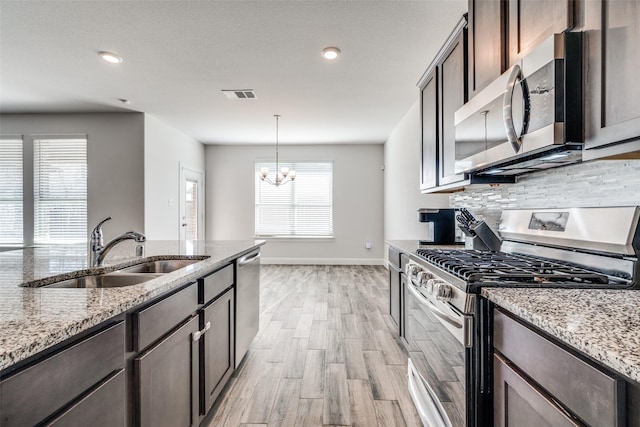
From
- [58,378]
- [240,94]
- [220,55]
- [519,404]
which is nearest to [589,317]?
[519,404]

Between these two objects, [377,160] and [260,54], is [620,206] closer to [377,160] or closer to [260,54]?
[260,54]

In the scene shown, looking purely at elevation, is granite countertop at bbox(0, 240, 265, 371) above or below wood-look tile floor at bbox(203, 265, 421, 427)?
above

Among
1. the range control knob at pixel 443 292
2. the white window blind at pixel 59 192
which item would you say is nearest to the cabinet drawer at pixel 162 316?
the range control knob at pixel 443 292

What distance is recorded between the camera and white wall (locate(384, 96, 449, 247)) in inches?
157

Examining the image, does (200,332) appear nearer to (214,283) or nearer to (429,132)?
(214,283)

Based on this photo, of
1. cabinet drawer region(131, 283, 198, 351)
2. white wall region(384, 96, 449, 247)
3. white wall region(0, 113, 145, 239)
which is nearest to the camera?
cabinet drawer region(131, 283, 198, 351)

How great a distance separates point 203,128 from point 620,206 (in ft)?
18.4

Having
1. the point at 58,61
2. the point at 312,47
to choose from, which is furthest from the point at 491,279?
the point at 58,61

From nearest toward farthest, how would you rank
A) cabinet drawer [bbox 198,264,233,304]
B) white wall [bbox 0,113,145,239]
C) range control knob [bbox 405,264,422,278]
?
cabinet drawer [bbox 198,264,233,304]
range control knob [bbox 405,264,422,278]
white wall [bbox 0,113,145,239]

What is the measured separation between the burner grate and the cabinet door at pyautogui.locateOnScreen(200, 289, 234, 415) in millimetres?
1212

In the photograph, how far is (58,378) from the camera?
2.49 feet

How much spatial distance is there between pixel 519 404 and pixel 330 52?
9.15ft

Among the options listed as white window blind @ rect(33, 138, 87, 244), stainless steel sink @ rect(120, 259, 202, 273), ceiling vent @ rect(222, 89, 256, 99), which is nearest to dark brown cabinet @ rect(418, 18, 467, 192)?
stainless steel sink @ rect(120, 259, 202, 273)

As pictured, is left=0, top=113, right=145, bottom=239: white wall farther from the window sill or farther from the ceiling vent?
the window sill
